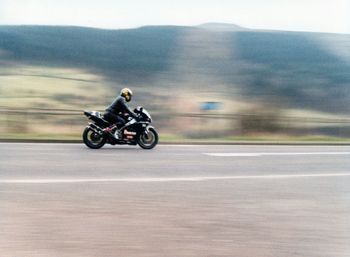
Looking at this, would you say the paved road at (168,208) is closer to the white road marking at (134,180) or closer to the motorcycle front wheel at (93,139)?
the white road marking at (134,180)

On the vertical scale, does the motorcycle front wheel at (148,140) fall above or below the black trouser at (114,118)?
below

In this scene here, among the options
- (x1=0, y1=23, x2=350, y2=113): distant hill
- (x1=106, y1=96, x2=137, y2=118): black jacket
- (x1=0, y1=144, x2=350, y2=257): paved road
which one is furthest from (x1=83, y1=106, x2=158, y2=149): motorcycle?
(x1=0, y1=144, x2=350, y2=257): paved road

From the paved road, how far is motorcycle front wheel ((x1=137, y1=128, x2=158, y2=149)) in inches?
95.1

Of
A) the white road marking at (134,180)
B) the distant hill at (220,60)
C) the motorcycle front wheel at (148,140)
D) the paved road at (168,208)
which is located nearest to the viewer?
the paved road at (168,208)

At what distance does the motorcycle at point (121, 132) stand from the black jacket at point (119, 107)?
0.54ft

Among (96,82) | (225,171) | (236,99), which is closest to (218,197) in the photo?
(225,171)

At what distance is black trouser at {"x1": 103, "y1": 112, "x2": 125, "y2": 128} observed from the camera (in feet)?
39.6

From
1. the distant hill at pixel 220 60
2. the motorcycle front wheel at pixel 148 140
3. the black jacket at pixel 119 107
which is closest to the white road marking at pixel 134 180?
the distant hill at pixel 220 60

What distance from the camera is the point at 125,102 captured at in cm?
1212

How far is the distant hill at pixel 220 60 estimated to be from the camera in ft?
39.4

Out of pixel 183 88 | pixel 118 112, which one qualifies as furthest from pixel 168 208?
pixel 183 88

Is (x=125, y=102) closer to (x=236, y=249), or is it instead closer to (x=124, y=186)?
(x=124, y=186)

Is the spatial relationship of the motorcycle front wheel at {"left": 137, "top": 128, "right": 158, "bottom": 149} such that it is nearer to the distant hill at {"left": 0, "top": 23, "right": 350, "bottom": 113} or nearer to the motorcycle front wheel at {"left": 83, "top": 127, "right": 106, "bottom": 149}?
the motorcycle front wheel at {"left": 83, "top": 127, "right": 106, "bottom": 149}

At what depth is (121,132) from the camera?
1216 cm
